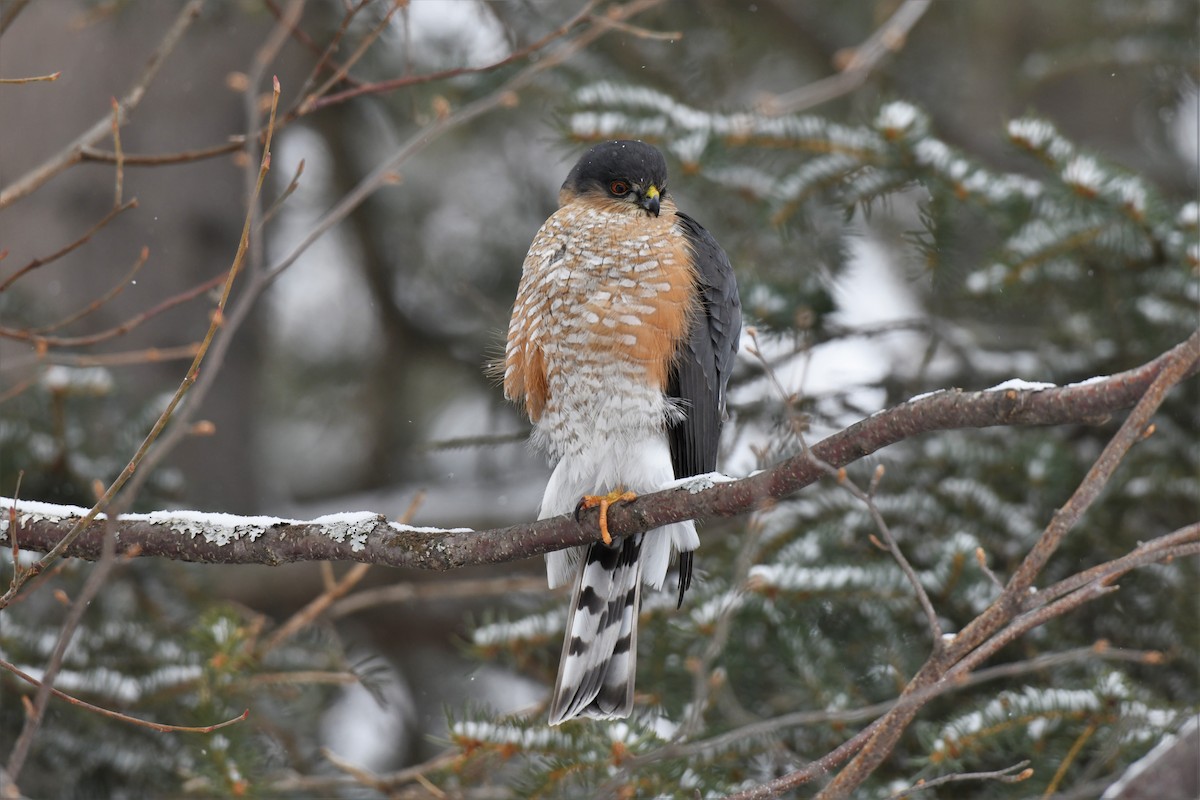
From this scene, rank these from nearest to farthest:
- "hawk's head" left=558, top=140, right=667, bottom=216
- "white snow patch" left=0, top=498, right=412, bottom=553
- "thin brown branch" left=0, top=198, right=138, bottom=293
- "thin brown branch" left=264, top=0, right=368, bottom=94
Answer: "thin brown branch" left=0, top=198, right=138, bottom=293 < "white snow patch" left=0, top=498, right=412, bottom=553 < "thin brown branch" left=264, top=0, right=368, bottom=94 < "hawk's head" left=558, top=140, right=667, bottom=216

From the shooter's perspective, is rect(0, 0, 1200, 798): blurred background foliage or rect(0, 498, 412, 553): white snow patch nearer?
rect(0, 498, 412, 553): white snow patch

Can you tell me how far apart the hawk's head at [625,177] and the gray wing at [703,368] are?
0.17 meters

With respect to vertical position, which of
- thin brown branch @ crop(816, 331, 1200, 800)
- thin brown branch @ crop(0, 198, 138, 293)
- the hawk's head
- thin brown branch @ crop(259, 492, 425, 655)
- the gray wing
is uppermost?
the hawk's head

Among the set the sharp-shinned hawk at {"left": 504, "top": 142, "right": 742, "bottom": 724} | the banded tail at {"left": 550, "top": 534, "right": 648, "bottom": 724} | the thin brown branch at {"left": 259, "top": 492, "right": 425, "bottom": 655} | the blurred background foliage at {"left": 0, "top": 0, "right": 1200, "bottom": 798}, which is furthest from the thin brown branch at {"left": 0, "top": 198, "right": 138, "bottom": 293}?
the banded tail at {"left": 550, "top": 534, "right": 648, "bottom": 724}

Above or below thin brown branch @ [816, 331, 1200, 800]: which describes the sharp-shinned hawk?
above

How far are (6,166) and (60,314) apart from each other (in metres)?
1.24

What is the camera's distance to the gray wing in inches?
131

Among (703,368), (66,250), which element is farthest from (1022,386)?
(66,250)

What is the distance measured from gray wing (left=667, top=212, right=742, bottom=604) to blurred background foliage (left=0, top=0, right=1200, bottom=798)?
19cm

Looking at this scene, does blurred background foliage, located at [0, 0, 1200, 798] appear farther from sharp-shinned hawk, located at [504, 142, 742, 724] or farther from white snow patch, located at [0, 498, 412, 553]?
white snow patch, located at [0, 498, 412, 553]

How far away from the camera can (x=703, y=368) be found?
3344 mm

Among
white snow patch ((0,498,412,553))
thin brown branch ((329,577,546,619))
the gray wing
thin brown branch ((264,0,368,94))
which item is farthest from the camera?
thin brown branch ((329,577,546,619))

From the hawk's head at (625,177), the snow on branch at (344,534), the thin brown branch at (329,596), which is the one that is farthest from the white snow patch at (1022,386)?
the hawk's head at (625,177)

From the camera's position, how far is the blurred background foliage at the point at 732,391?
3379 mm
